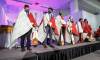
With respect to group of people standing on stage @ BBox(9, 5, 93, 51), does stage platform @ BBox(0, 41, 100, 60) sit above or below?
below

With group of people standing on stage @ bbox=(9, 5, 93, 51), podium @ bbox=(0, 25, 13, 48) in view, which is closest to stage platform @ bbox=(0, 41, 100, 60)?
group of people standing on stage @ bbox=(9, 5, 93, 51)

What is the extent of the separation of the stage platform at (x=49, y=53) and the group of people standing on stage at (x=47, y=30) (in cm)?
28

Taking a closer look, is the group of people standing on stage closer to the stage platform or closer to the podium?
the stage platform

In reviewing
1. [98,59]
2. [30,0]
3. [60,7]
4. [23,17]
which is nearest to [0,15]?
[23,17]

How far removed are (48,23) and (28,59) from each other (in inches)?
Answer: 63.0

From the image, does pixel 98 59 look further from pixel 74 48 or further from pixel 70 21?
pixel 70 21

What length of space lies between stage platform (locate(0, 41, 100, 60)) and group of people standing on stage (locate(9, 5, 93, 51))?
277 millimetres

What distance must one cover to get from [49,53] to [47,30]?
89cm

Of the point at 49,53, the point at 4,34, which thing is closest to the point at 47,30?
the point at 49,53

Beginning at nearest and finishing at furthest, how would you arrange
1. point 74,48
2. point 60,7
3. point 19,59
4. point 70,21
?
point 19,59 < point 74,48 < point 70,21 < point 60,7

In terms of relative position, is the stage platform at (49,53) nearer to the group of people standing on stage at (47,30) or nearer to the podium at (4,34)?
the group of people standing on stage at (47,30)

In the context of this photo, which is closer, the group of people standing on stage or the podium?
the group of people standing on stage

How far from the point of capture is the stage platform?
2902 millimetres

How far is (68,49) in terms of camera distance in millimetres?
4547
